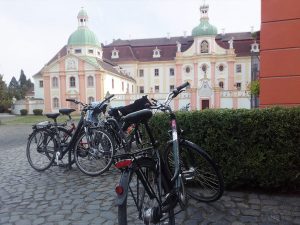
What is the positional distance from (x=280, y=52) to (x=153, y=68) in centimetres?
5138

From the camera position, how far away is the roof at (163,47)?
52.8 metres

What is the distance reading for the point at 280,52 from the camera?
486 centimetres

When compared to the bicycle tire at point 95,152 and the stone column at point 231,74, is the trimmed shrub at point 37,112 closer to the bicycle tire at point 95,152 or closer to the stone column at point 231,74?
the stone column at point 231,74

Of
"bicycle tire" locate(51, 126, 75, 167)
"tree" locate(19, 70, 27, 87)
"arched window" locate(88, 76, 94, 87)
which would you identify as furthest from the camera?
"tree" locate(19, 70, 27, 87)

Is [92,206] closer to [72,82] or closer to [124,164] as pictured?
[124,164]

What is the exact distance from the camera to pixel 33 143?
564cm

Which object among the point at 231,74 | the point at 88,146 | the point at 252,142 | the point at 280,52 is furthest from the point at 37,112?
the point at 252,142

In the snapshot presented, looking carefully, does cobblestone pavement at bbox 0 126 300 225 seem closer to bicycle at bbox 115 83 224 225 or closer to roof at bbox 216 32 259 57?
bicycle at bbox 115 83 224 225

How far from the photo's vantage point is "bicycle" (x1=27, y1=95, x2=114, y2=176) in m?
4.79

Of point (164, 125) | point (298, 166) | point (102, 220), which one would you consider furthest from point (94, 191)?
point (298, 166)

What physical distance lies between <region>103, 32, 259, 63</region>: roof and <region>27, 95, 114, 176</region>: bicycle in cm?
5010

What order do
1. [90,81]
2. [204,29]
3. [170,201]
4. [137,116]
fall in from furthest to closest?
[204,29] < [90,81] < [170,201] < [137,116]

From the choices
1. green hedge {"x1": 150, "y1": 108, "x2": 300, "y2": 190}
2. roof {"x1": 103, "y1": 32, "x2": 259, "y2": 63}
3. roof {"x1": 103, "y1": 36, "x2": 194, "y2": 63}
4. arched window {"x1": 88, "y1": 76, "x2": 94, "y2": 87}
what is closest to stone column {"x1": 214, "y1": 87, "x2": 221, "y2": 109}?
arched window {"x1": 88, "y1": 76, "x2": 94, "y2": 87}

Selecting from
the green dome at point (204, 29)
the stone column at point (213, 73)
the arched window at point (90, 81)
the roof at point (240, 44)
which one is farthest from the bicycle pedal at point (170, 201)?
the roof at point (240, 44)
